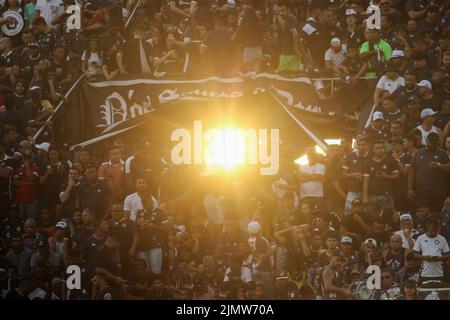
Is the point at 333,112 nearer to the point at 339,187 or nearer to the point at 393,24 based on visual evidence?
the point at 339,187

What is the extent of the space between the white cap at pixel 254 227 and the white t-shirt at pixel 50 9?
5.56 metres

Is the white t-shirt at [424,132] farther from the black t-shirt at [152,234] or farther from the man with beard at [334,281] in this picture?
the black t-shirt at [152,234]

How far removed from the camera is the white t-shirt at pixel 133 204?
20031 millimetres

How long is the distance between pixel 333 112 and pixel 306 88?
1.89 ft

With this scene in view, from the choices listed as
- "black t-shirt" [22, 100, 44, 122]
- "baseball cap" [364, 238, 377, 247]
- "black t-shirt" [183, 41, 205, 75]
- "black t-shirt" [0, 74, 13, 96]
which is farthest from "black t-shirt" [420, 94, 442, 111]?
"black t-shirt" [0, 74, 13, 96]

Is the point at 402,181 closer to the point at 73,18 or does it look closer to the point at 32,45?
the point at 73,18

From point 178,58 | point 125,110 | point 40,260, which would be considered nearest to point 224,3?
point 178,58

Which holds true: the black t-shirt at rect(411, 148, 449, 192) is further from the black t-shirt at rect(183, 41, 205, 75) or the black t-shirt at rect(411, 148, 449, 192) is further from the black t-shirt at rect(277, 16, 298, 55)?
A: the black t-shirt at rect(183, 41, 205, 75)

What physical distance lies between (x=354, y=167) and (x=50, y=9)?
6.30 metres

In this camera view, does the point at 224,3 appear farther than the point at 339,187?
Yes

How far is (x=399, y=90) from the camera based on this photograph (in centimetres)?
2067

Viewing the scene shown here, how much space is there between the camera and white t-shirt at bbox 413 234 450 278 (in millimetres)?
19344

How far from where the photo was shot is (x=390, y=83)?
20750mm

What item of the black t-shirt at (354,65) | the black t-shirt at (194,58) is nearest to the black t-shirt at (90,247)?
the black t-shirt at (194,58)
